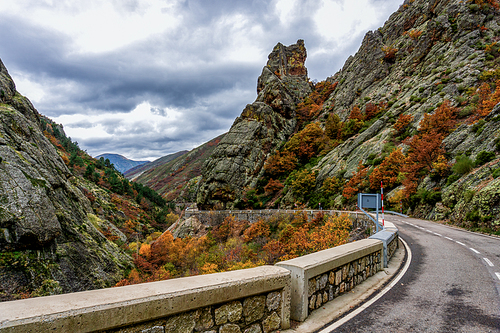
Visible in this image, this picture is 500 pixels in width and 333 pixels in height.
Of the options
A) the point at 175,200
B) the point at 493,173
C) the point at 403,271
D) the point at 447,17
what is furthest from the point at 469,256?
the point at 175,200

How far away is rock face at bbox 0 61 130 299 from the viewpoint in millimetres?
12281

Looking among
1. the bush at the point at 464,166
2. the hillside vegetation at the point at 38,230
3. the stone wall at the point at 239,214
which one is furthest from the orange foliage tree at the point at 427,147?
the hillside vegetation at the point at 38,230

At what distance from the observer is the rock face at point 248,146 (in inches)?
1858

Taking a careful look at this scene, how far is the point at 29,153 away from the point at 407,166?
35.0 meters

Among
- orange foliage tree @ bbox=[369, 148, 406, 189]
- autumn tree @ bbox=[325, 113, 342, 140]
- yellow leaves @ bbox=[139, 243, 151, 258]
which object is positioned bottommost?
yellow leaves @ bbox=[139, 243, 151, 258]

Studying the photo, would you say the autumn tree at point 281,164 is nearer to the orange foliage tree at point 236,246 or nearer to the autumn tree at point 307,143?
the autumn tree at point 307,143

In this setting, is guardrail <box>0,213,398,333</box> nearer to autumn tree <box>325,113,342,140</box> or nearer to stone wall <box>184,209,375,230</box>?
stone wall <box>184,209,375,230</box>

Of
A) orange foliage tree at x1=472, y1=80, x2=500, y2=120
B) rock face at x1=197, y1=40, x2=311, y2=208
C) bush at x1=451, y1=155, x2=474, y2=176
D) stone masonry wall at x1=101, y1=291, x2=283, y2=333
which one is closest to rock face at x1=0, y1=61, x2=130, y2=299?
stone masonry wall at x1=101, y1=291, x2=283, y2=333

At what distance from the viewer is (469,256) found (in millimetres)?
8477

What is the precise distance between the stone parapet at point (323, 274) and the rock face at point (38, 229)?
50.1ft

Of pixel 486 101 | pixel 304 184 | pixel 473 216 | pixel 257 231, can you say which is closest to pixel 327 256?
pixel 473 216

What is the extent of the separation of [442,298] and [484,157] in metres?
19.9

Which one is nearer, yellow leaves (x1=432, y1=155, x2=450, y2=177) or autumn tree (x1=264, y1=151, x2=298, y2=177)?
yellow leaves (x1=432, y1=155, x2=450, y2=177)

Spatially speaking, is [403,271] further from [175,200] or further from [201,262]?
[175,200]
